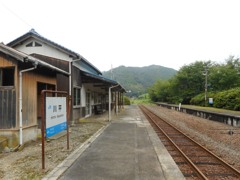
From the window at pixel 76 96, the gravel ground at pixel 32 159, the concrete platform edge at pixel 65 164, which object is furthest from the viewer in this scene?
the window at pixel 76 96

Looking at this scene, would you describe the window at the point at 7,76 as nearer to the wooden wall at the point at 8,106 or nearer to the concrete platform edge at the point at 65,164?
the wooden wall at the point at 8,106

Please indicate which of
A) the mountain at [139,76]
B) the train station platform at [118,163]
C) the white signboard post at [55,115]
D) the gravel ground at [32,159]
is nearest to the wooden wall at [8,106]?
the gravel ground at [32,159]

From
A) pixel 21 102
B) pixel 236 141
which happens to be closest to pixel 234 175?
pixel 236 141

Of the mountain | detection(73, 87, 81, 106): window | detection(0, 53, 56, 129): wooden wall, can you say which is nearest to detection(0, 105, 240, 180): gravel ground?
detection(0, 53, 56, 129): wooden wall

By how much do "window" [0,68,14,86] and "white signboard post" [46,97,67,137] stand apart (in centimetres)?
230

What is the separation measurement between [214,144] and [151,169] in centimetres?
465

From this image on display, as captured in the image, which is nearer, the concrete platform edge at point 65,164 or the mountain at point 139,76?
the concrete platform edge at point 65,164

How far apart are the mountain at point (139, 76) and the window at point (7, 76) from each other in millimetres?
112494

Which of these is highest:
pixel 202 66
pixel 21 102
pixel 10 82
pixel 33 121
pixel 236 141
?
pixel 202 66

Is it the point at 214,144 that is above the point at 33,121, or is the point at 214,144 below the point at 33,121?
below

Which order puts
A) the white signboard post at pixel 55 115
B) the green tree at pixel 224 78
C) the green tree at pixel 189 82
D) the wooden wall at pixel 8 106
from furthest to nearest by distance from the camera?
1. the green tree at pixel 189 82
2. the green tree at pixel 224 78
3. the wooden wall at pixel 8 106
4. the white signboard post at pixel 55 115

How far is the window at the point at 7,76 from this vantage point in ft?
26.7

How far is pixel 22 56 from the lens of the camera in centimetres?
750

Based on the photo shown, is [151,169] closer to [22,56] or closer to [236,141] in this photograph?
[22,56]
